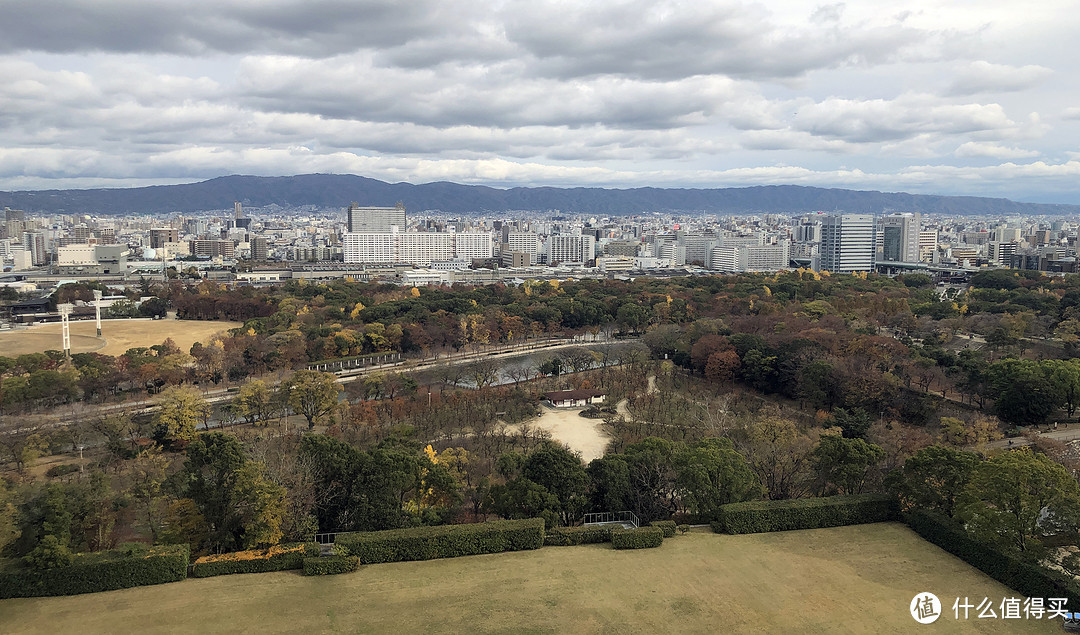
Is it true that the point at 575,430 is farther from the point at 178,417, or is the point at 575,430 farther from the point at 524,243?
the point at 524,243

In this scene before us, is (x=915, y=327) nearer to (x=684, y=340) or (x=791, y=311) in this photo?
(x=791, y=311)

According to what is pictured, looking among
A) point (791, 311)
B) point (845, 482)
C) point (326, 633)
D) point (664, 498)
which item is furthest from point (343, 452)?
point (791, 311)

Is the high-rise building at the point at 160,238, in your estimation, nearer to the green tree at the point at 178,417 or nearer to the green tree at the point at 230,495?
the green tree at the point at 178,417

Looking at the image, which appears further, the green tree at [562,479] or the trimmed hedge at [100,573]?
the green tree at [562,479]

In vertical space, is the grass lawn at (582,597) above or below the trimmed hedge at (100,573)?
below

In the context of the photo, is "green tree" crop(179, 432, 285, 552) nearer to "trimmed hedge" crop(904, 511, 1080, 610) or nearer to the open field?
"trimmed hedge" crop(904, 511, 1080, 610)

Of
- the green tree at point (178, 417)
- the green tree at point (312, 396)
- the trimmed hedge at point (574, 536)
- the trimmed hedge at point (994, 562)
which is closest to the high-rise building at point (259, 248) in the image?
the green tree at point (312, 396)

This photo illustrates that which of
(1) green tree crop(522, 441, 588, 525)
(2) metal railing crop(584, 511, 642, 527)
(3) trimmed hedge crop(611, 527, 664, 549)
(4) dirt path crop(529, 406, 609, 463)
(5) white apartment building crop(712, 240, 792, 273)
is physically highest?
(5) white apartment building crop(712, 240, 792, 273)

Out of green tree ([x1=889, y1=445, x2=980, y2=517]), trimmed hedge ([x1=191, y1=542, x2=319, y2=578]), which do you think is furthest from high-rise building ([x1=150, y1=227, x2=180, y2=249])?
green tree ([x1=889, y1=445, x2=980, y2=517])
